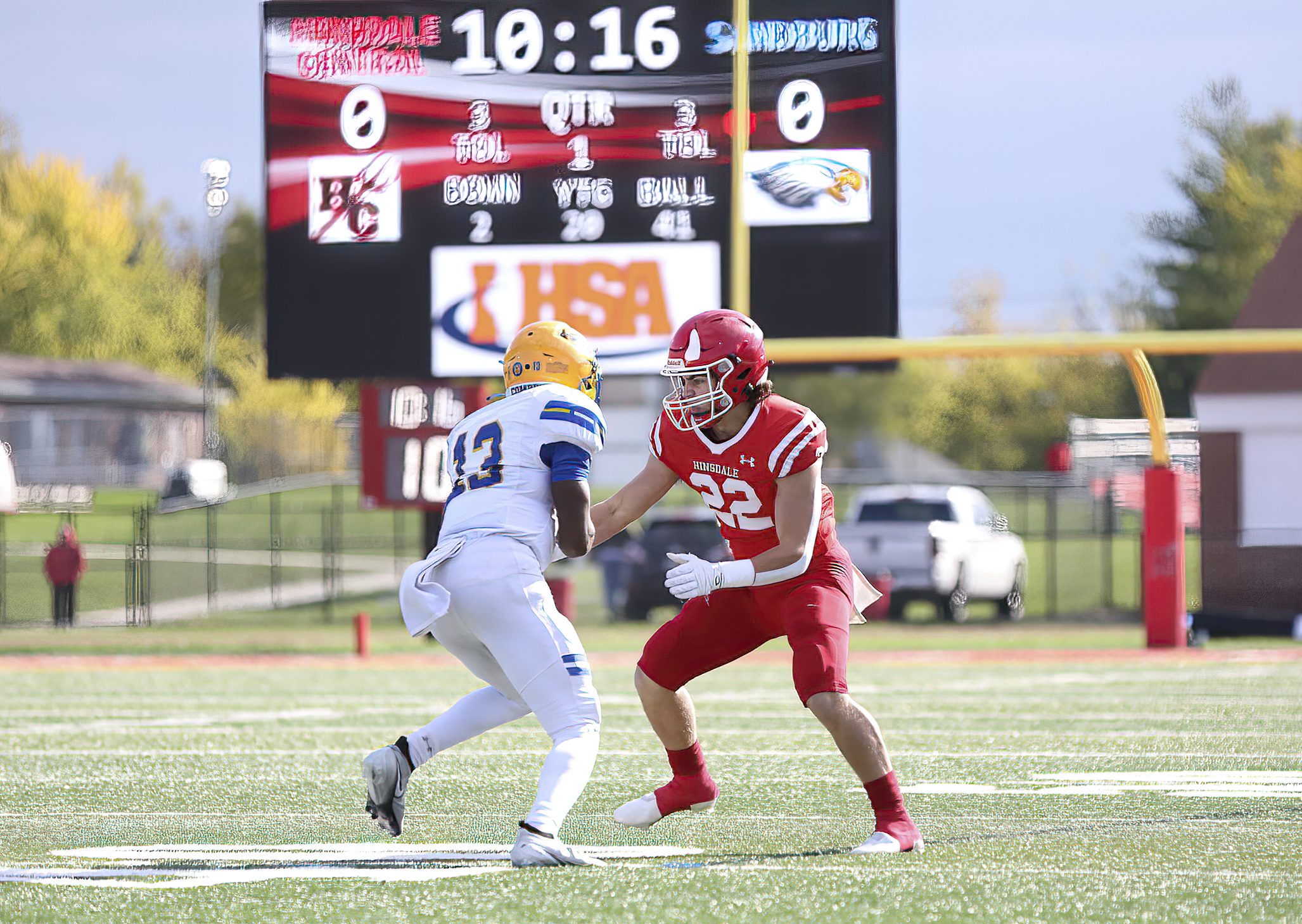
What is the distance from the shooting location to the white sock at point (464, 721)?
491 centimetres

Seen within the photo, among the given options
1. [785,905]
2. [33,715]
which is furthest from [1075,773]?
[33,715]

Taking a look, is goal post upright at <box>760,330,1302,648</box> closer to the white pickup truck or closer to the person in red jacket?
the white pickup truck

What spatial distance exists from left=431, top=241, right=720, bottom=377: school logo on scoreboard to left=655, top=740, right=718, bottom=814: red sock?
882cm

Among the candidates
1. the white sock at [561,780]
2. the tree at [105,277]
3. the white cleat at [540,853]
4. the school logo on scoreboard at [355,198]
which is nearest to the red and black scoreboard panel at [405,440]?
the school logo on scoreboard at [355,198]

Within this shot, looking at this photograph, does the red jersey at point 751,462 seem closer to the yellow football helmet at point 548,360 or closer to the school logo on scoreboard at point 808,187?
the yellow football helmet at point 548,360

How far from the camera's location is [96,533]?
1407 inches

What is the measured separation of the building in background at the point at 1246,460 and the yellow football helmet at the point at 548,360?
16.5 m

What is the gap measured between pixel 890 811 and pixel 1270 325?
1966 cm

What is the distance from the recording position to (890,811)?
488cm

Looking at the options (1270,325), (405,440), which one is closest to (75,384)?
(405,440)

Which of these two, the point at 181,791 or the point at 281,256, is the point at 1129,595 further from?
the point at 181,791

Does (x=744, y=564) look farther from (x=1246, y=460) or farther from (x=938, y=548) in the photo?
(x=938, y=548)

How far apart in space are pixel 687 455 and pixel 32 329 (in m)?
35.4

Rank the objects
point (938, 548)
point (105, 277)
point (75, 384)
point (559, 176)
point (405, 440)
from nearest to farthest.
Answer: point (559, 176) → point (405, 440) → point (938, 548) → point (105, 277) → point (75, 384)
